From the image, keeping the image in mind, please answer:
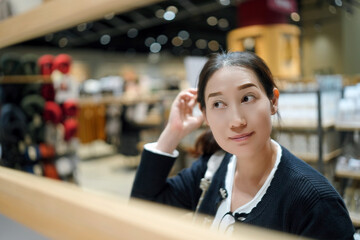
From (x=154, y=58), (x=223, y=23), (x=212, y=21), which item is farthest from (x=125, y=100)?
(x=154, y=58)

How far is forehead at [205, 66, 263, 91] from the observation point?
0.82m

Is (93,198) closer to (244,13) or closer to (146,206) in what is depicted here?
(146,206)

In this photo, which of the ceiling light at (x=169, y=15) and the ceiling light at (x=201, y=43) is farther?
the ceiling light at (x=201, y=43)

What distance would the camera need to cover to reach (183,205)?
1.21 m

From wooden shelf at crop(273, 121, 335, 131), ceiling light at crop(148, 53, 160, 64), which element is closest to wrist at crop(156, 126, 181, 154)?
wooden shelf at crop(273, 121, 335, 131)

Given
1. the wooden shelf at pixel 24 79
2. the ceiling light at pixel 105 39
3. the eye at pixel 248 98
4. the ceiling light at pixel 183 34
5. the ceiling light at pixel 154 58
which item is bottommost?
the eye at pixel 248 98

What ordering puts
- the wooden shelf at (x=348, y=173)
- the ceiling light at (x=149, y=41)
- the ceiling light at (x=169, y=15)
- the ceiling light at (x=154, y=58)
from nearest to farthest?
the wooden shelf at (x=348, y=173)
the ceiling light at (x=169, y=15)
the ceiling light at (x=149, y=41)
the ceiling light at (x=154, y=58)

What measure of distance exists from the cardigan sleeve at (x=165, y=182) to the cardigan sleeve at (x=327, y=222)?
0.50 meters

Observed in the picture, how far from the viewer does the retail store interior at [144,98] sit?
1.49 m

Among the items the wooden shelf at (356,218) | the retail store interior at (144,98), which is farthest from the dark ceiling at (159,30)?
the wooden shelf at (356,218)

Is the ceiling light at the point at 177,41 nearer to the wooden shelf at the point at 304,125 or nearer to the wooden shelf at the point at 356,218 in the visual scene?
the wooden shelf at the point at 304,125

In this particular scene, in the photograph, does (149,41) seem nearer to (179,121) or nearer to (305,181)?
(179,121)

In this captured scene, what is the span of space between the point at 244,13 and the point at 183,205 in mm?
3612

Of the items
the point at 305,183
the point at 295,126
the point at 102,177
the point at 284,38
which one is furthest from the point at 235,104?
the point at 102,177
